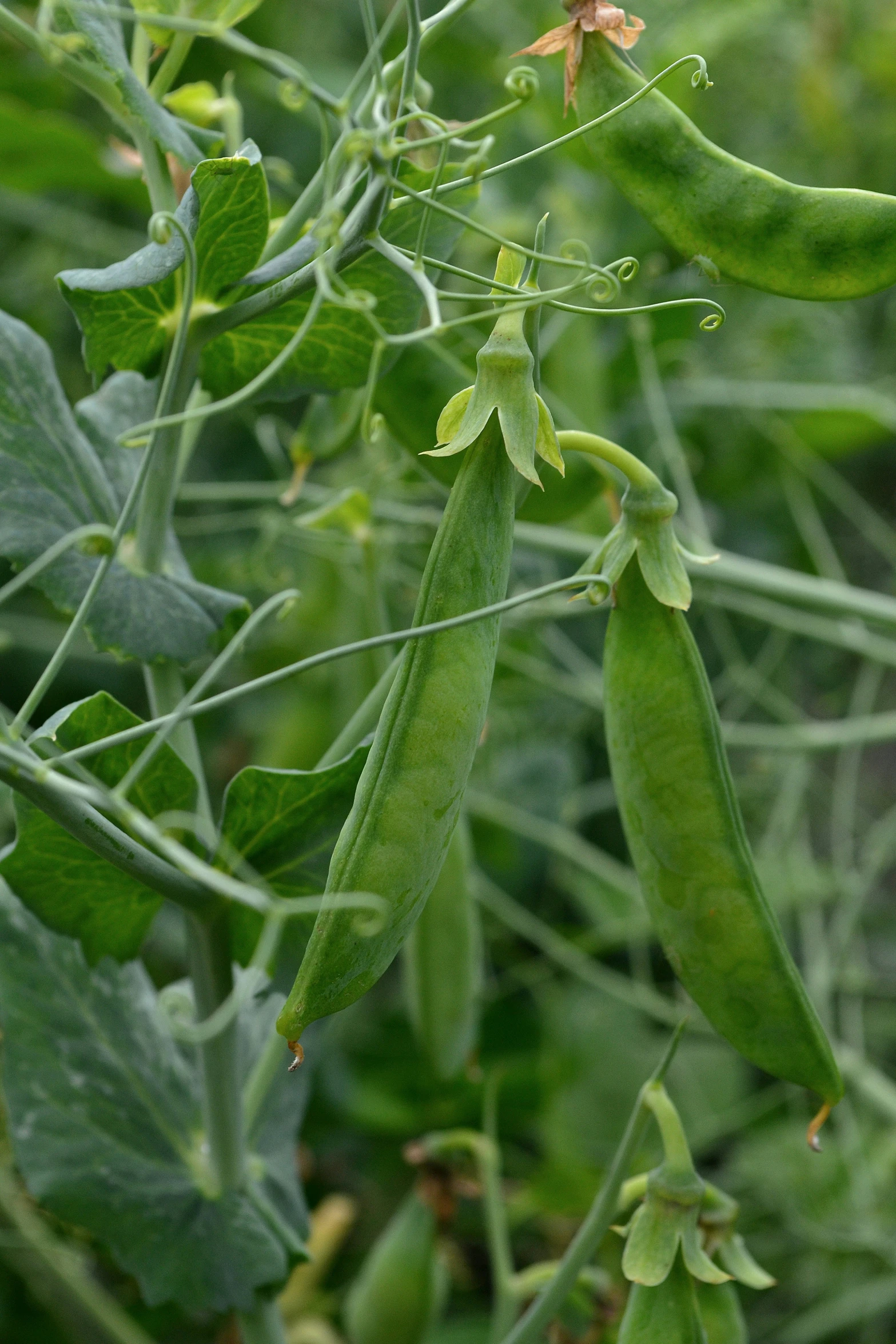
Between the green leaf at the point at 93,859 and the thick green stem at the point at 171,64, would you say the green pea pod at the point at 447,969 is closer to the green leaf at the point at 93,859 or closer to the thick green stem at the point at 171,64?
the green leaf at the point at 93,859

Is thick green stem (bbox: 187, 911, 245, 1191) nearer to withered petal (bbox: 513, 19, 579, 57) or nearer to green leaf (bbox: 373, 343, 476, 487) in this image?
green leaf (bbox: 373, 343, 476, 487)

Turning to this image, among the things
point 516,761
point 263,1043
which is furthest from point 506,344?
point 516,761

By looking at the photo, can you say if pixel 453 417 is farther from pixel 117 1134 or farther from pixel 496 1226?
pixel 496 1226

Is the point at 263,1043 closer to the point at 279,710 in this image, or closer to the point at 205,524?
the point at 205,524

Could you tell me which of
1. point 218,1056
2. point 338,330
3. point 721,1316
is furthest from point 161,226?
point 721,1316

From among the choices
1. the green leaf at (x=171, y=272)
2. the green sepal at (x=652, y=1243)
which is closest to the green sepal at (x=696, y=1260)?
the green sepal at (x=652, y=1243)
